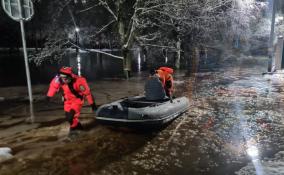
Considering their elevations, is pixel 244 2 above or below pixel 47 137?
above

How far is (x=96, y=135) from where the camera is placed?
771cm

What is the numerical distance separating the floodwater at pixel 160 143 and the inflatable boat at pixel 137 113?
337 millimetres

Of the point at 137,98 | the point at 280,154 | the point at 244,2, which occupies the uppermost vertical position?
the point at 244,2

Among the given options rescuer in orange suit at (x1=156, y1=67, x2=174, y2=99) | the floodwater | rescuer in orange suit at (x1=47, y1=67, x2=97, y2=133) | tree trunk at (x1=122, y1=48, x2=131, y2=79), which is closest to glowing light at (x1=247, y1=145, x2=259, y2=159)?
the floodwater

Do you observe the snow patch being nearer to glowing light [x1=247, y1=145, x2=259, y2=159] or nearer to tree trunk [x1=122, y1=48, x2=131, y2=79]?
glowing light [x1=247, y1=145, x2=259, y2=159]

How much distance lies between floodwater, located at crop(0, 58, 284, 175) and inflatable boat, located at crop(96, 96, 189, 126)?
34 centimetres

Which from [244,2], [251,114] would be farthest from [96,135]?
[244,2]

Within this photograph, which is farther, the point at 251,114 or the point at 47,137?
the point at 251,114

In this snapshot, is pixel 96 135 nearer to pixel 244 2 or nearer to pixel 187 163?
pixel 187 163

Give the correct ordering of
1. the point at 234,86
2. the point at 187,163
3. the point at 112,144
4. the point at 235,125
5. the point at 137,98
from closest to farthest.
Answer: the point at 187,163, the point at 112,144, the point at 235,125, the point at 137,98, the point at 234,86

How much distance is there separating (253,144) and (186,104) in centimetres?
320

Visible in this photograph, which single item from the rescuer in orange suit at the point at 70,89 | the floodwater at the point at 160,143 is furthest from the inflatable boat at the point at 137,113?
the rescuer in orange suit at the point at 70,89

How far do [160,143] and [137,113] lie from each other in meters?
1.01

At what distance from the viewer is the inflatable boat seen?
7699 millimetres
